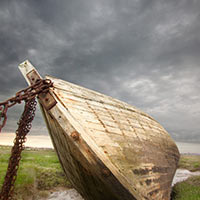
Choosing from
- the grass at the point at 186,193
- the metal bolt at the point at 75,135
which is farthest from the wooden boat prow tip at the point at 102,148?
the grass at the point at 186,193

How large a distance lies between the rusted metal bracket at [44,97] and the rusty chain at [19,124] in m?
0.12

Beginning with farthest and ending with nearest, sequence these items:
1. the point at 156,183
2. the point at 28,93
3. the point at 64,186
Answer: the point at 64,186, the point at 156,183, the point at 28,93

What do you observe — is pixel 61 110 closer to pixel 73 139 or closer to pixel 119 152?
pixel 73 139

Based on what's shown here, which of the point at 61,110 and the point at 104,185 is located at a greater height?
the point at 61,110

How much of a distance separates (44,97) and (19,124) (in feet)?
2.40

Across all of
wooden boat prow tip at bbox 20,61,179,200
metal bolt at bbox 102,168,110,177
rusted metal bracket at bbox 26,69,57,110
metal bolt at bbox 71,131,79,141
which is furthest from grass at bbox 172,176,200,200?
rusted metal bracket at bbox 26,69,57,110

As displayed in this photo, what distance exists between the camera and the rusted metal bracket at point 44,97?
3614 millimetres

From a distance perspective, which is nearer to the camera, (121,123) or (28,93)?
(28,93)

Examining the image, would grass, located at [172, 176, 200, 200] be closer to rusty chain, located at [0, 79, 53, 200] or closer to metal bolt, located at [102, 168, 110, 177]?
metal bolt, located at [102, 168, 110, 177]

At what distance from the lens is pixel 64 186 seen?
10.6m

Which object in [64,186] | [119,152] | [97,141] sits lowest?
[64,186]

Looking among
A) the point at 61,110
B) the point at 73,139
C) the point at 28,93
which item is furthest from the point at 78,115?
the point at 28,93

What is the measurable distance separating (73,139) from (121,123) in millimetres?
2117

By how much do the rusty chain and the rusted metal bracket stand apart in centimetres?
12
